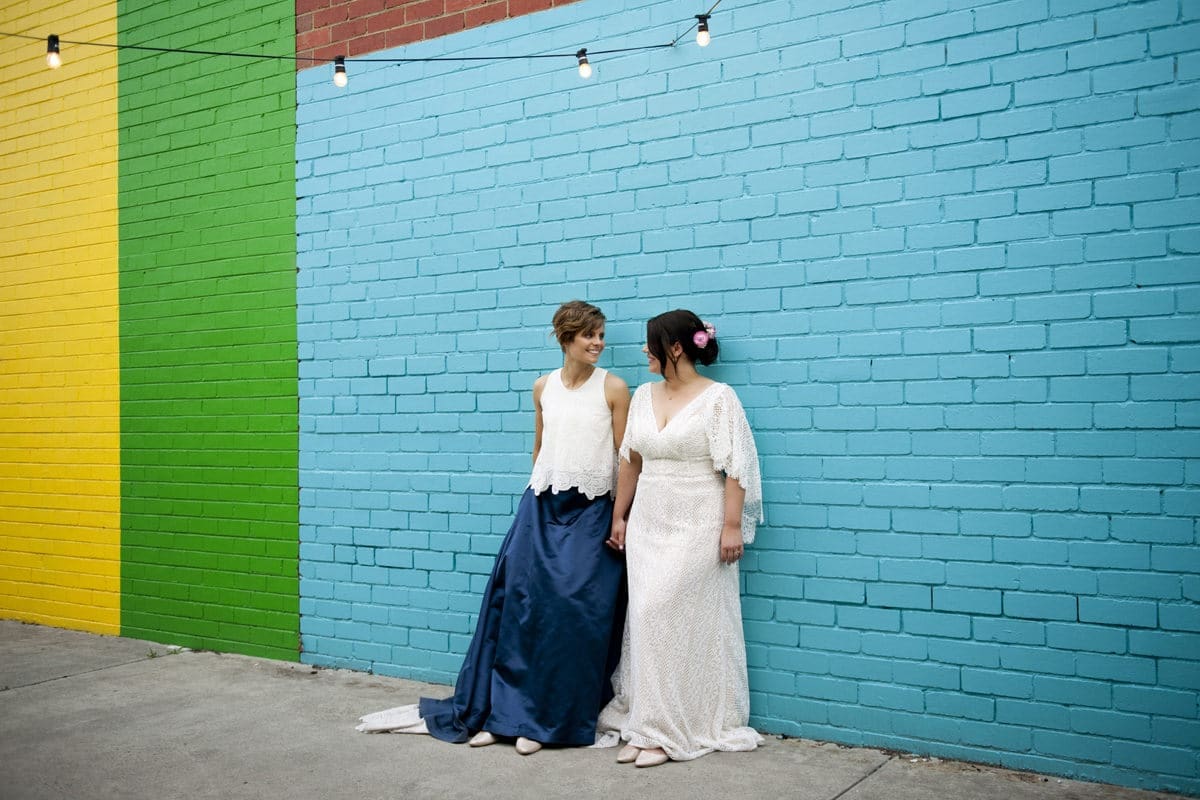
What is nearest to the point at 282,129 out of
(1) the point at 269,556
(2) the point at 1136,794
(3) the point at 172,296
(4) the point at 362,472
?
(3) the point at 172,296

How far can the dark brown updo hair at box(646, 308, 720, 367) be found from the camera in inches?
163

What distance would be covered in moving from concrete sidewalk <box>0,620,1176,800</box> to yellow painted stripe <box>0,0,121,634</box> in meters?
1.77

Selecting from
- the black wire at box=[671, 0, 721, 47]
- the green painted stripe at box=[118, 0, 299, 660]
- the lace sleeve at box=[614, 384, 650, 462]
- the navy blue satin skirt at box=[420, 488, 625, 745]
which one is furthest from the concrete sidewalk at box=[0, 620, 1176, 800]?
the black wire at box=[671, 0, 721, 47]

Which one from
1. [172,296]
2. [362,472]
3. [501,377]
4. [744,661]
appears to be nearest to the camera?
[744,661]

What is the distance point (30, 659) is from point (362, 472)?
252 cm

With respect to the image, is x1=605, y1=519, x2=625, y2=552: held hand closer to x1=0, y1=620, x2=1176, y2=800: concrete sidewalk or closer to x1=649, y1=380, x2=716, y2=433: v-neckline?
x1=649, y1=380, x2=716, y2=433: v-neckline

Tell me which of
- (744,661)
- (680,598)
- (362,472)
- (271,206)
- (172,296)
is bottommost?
(744,661)

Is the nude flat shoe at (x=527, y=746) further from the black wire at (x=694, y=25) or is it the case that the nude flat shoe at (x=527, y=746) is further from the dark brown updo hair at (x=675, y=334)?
the black wire at (x=694, y=25)

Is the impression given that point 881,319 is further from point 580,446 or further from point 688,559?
point 580,446

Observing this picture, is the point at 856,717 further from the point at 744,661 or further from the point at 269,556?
the point at 269,556

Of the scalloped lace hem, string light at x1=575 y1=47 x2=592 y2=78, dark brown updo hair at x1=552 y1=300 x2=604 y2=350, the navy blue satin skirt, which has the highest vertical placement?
string light at x1=575 y1=47 x2=592 y2=78

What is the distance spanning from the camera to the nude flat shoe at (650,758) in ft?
12.6

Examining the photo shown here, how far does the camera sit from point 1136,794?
11.1ft

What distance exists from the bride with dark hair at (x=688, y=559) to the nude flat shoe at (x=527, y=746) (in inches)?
12.4
